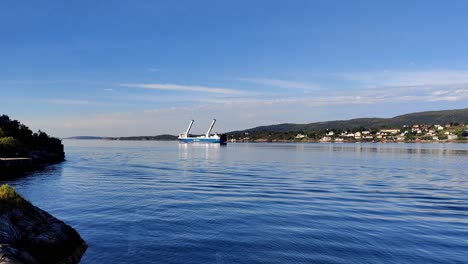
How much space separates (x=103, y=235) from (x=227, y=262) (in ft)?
26.5

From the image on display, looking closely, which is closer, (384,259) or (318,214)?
(384,259)

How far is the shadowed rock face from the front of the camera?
48.0ft

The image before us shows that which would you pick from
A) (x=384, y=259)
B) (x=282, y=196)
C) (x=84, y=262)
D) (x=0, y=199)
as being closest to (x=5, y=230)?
(x=0, y=199)

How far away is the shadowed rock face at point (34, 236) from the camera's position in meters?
14.6

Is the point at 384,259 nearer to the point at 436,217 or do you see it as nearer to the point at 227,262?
the point at 227,262

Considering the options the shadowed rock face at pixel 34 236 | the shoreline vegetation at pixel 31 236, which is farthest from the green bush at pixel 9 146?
the shadowed rock face at pixel 34 236

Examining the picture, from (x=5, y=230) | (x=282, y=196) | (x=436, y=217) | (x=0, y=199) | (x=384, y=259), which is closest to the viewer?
(x=5, y=230)

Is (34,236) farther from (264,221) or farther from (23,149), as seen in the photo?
(23,149)

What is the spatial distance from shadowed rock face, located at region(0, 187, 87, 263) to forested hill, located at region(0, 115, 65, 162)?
7205 cm

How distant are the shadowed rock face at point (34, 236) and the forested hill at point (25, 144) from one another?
72.0 m

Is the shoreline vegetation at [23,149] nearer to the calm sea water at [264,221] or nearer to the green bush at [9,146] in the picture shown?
the green bush at [9,146]

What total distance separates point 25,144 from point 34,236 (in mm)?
91784

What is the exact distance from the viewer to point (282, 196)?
121 feet

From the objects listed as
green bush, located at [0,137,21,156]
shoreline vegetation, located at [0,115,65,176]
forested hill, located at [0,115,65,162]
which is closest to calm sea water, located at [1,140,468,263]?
shoreline vegetation, located at [0,115,65,176]
